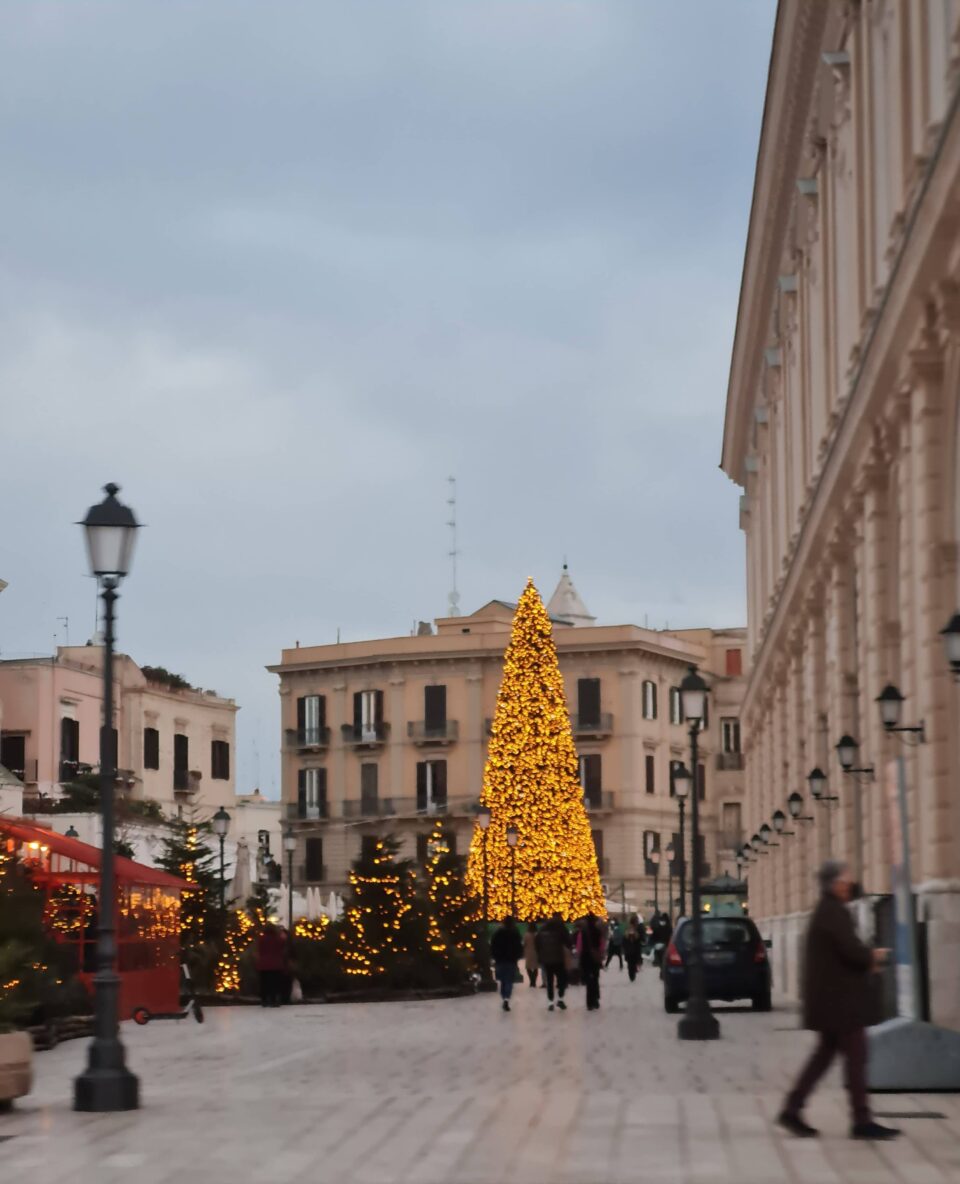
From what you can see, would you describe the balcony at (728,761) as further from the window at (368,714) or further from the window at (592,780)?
the window at (368,714)

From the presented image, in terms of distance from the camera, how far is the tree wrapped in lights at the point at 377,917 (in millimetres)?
42656

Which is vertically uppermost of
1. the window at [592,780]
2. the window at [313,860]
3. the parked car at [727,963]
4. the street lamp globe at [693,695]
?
the window at [592,780]

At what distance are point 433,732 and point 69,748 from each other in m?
28.9

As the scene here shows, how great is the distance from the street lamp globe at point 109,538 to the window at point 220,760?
2680 inches

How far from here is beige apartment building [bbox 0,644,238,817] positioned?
71625mm

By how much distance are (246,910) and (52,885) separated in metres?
16.4

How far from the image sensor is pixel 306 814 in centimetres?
10300

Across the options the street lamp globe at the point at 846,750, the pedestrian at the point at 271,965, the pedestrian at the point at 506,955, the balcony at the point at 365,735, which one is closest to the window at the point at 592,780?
the balcony at the point at 365,735

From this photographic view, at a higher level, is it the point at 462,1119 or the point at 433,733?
the point at 433,733

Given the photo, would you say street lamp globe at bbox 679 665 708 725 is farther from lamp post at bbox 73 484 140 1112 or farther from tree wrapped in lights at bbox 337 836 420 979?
tree wrapped in lights at bbox 337 836 420 979

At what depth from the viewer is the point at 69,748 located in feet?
241

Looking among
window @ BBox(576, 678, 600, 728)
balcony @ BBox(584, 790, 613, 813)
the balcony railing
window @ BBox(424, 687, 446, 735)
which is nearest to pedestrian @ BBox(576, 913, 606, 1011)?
balcony @ BBox(584, 790, 613, 813)

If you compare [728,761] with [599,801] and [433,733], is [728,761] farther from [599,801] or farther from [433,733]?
[433,733]

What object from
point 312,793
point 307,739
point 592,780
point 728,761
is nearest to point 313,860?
point 312,793
